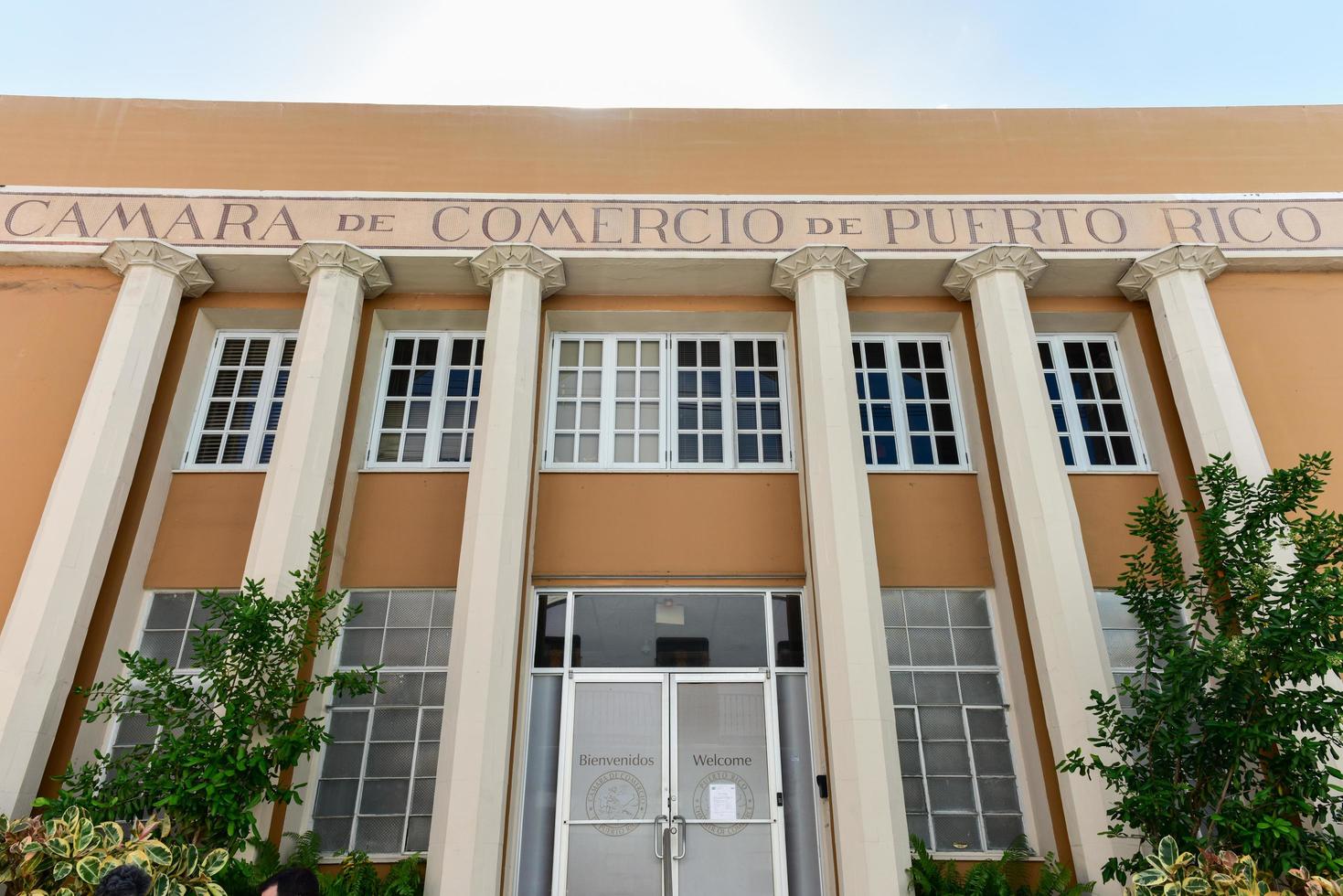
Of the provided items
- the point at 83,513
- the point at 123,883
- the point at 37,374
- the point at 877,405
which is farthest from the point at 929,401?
the point at 37,374

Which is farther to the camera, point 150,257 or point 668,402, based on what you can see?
point 668,402

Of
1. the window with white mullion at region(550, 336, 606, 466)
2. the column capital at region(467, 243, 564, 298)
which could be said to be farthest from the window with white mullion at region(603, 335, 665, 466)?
the column capital at region(467, 243, 564, 298)

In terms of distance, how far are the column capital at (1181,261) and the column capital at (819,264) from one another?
294 cm

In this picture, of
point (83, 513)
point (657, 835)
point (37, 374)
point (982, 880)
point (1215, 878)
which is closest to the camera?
point (1215, 878)

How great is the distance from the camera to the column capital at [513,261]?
31.0 feet

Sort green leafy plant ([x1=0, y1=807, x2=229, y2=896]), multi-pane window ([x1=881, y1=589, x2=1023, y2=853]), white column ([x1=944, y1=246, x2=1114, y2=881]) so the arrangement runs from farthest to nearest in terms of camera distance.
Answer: multi-pane window ([x1=881, y1=589, x2=1023, y2=853]) < white column ([x1=944, y1=246, x2=1114, y2=881]) < green leafy plant ([x1=0, y1=807, x2=229, y2=896])

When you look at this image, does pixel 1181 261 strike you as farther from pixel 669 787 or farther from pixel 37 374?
pixel 37 374

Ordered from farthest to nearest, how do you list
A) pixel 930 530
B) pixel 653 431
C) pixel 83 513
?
pixel 653 431
pixel 930 530
pixel 83 513

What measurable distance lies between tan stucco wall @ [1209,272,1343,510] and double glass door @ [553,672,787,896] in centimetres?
567

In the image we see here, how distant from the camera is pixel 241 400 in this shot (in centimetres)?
960

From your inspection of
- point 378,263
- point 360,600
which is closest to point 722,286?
point 378,263

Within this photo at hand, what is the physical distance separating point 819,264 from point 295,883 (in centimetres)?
724

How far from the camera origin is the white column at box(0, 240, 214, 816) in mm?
7285

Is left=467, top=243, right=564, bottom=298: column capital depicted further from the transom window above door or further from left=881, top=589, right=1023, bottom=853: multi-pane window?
left=881, top=589, right=1023, bottom=853: multi-pane window
